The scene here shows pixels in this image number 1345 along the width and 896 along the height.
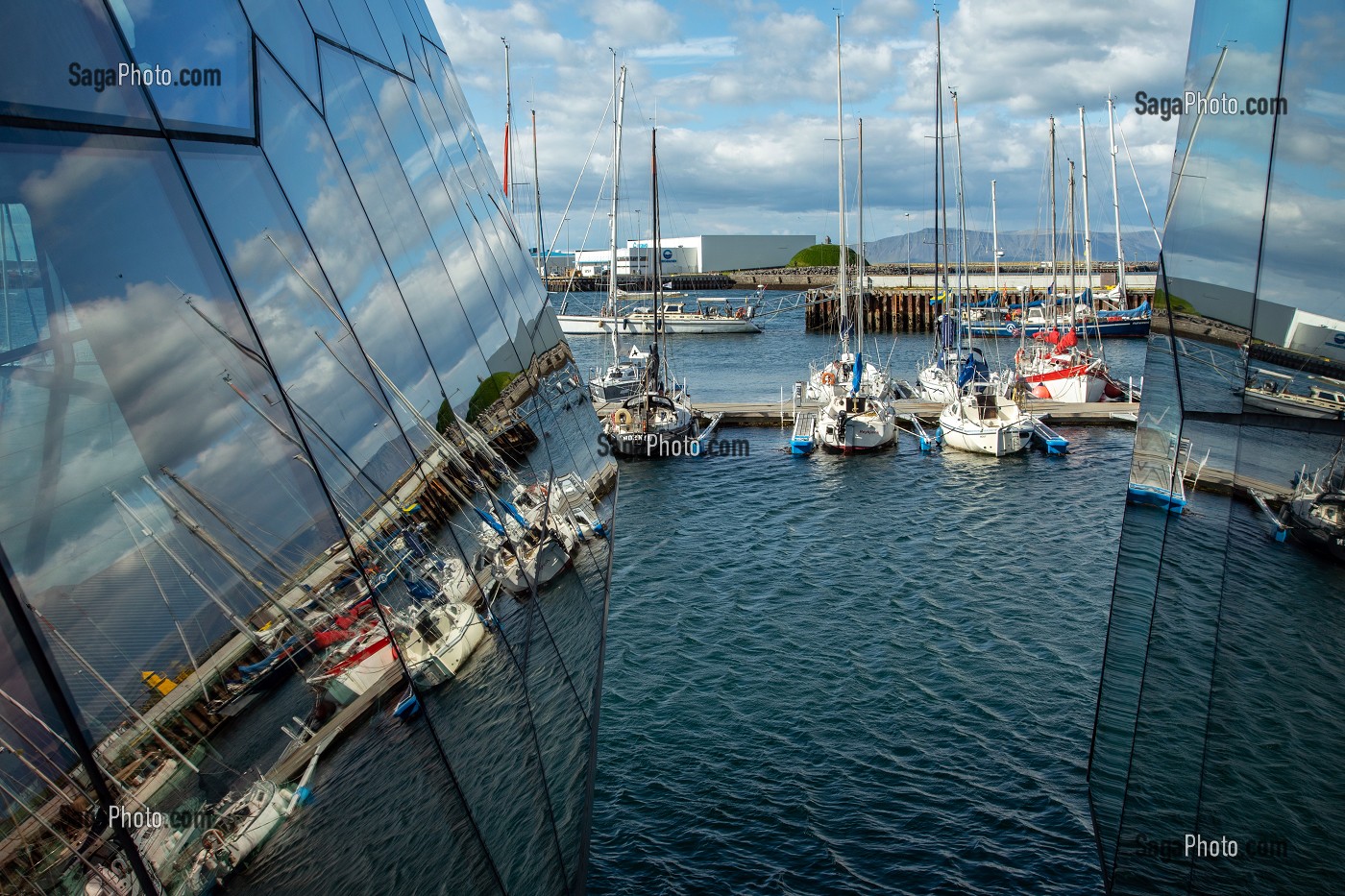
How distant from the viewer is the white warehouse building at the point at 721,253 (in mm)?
160525

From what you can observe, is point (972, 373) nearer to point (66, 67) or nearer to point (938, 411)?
point (938, 411)

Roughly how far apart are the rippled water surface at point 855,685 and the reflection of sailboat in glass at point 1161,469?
6.82 meters

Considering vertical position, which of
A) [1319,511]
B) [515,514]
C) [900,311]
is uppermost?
[515,514]

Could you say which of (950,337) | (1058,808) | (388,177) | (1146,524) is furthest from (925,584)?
(950,337)

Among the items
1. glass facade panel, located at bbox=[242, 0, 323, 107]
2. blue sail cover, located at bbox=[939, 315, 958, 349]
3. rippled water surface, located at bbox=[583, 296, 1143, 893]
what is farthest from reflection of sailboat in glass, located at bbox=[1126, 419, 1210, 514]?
blue sail cover, located at bbox=[939, 315, 958, 349]

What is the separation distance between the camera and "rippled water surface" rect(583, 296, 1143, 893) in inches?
455

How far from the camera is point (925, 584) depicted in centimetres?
2211

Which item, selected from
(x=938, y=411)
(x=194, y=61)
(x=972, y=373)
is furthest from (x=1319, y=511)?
(x=938, y=411)

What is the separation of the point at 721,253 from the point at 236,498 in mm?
174326

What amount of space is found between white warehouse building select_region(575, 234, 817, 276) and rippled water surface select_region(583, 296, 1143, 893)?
120697mm

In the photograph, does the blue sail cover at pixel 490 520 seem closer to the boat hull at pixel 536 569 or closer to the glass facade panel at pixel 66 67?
the boat hull at pixel 536 569

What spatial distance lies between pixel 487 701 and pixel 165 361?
143 centimetres

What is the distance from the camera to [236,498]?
1724 millimetres

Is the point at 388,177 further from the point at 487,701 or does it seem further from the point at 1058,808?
the point at 1058,808
